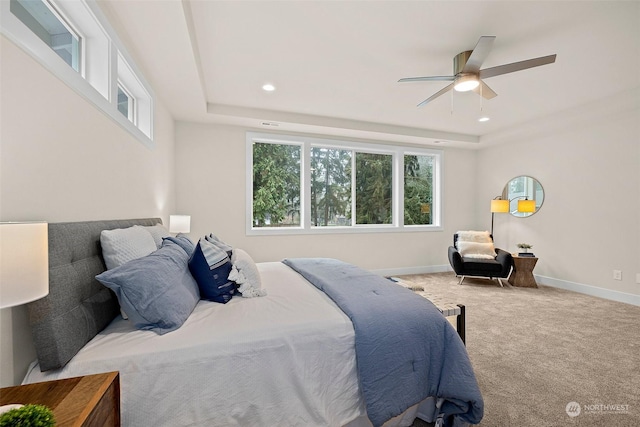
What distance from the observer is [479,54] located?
2.27 m

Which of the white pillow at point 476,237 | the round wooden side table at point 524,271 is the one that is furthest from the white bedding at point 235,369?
the white pillow at point 476,237

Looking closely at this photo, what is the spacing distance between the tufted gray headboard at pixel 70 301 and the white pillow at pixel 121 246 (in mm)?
49

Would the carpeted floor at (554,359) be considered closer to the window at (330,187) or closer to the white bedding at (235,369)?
the white bedding at (235,369)

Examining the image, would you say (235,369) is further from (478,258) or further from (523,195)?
(523,195)

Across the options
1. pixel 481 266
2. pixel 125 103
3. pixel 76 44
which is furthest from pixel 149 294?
pixel 481 266

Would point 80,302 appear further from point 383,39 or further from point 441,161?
point 441,161

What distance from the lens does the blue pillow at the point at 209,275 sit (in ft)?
5.75

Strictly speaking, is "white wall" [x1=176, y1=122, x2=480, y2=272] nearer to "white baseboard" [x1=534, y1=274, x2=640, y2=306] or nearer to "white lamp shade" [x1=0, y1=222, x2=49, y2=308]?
"white baseboard" [x1=534, y1=274, x2=640, y2=306]

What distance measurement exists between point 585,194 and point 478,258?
1.77m

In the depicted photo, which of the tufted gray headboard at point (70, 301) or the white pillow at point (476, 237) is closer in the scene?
the tufted gray headboard at point (70, 301)

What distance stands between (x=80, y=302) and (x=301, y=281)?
1351 mm

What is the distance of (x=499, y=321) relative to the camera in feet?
10.1

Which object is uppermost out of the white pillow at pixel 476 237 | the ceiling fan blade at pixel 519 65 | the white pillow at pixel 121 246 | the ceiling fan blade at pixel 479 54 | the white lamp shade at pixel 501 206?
the ceiling fan blade at pixel 479 54

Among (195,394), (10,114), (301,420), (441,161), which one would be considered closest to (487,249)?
(441,161)
